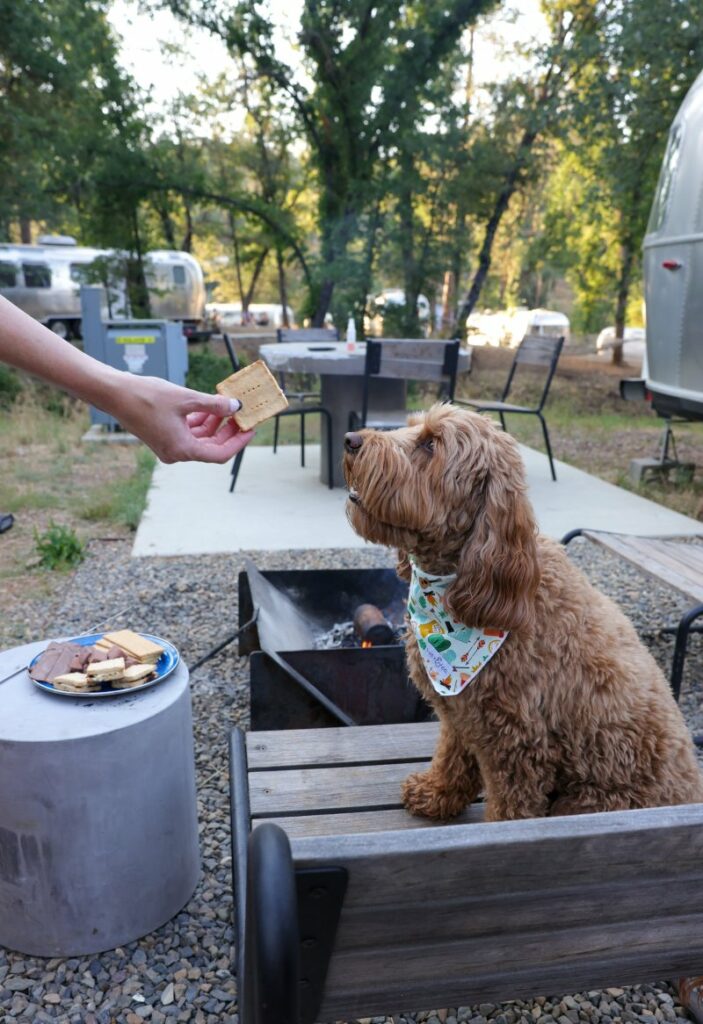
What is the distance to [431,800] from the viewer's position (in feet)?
7.33

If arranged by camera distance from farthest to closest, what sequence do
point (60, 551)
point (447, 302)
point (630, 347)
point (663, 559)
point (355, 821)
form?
point (630, 347), point (447, 302), point (60, 551), point (663, 559), point (355, 821)

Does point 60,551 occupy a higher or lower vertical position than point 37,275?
lower

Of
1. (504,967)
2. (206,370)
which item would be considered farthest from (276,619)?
(206,370)

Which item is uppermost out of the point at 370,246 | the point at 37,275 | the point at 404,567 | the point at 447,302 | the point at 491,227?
the point at 491,227

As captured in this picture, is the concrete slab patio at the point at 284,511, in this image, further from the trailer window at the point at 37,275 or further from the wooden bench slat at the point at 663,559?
the trailer window at the point at 37,275

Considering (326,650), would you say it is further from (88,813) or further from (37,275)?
(37,275)

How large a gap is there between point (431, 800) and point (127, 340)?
997 cm

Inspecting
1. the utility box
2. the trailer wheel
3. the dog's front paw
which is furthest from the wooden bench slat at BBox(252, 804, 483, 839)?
the trailer wheel

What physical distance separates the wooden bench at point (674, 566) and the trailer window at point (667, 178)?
411 centimetres

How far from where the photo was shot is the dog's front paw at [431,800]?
2230mm

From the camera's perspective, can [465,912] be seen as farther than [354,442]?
No

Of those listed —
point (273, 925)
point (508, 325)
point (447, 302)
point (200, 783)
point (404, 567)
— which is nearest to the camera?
point (273, 925)

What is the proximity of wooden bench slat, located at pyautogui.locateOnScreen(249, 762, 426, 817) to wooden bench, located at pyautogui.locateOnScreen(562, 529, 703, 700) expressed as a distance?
5.10 ft

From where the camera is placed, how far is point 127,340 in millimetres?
11047
